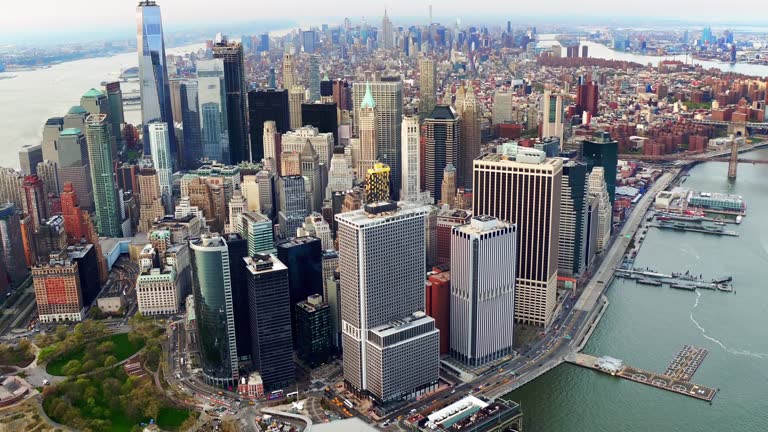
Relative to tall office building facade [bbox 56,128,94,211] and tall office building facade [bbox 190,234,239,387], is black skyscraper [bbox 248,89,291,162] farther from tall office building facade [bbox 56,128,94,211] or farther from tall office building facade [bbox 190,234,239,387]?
tall office building facade [bbox 190,234,239,387]

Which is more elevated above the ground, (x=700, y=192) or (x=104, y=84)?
(x=104, y=84)

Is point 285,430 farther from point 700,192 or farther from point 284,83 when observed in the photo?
point 284,83

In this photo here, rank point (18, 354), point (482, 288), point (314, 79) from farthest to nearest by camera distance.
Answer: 1. point (314, 79)
2. point (18, 354)
3. point (482, 288)

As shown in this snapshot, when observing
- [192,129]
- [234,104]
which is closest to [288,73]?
[234,104]

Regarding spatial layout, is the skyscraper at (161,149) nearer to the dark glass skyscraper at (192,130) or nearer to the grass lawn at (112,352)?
the dark glass skyscraper at (192,130)

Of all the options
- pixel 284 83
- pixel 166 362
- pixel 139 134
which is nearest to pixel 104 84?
pixel 139 134

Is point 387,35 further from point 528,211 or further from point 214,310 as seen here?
point 214,310

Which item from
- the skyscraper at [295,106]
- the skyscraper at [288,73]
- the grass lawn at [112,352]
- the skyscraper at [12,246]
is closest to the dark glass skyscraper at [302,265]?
the grass lawn at [112,352]
